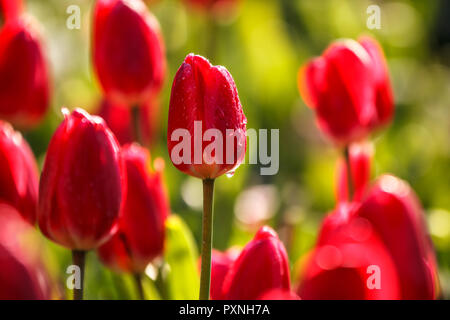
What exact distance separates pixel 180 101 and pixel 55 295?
21 centimetres

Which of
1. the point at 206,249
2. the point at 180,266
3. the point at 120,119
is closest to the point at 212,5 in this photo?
the point at 120,119

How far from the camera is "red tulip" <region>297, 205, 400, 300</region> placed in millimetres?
412

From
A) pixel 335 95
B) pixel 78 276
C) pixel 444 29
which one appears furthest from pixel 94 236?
pixel 444 29

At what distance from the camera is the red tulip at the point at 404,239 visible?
46cm

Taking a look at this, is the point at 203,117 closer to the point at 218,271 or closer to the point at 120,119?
the point at 218,271

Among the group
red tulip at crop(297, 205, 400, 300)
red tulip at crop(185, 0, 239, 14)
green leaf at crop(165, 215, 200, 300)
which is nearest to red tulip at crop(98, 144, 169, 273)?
green leaf at crop(165, 215, 200, 300)

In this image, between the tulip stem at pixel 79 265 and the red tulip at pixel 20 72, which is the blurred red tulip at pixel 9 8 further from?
the tulip stem at pixel 79 265

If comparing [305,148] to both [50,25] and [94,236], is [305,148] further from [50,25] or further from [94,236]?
[94,236]

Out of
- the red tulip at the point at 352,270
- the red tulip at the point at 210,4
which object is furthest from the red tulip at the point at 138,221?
the red tulip at the point at 210,4

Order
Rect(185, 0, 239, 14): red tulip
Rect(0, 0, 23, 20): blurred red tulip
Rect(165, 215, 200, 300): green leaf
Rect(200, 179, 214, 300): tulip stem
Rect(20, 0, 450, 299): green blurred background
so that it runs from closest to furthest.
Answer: Rect(200, 179, 214, 300): tulip stem
Rect(165, 215, 200, 300): green leaf
Rect(0, 0, 23, 20): blurred red tulip
Rect(20, 0, 450, 299): green blurred background
Rect(185, 0, 239, 14): red tulip

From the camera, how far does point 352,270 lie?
0.41 metres

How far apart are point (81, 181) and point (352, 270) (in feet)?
0.59

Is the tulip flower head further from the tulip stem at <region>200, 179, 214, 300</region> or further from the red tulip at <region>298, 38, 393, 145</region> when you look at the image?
the red tulip at <region>298, 38, 393, 145</region>

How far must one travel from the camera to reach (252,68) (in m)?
1.26
